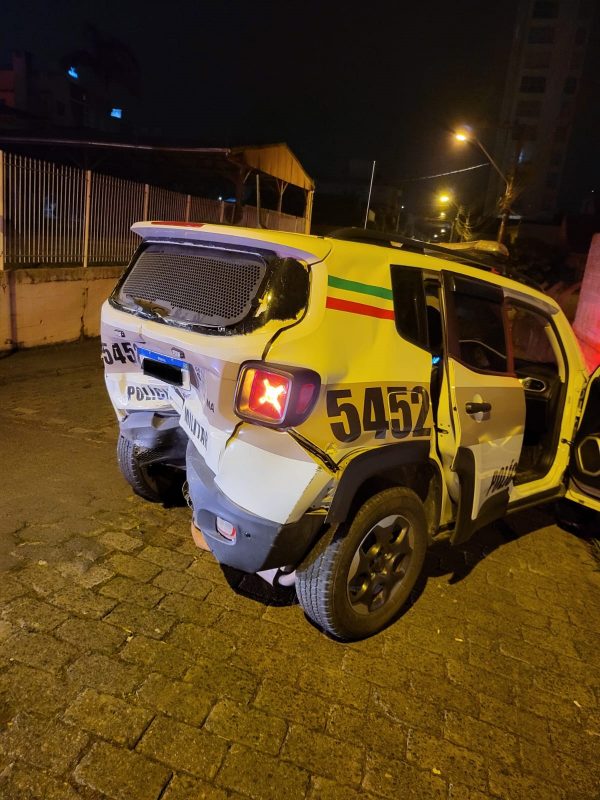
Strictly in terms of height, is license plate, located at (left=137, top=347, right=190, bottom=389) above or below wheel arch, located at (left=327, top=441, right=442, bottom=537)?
above

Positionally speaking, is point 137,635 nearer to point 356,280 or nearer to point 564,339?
point 356,280

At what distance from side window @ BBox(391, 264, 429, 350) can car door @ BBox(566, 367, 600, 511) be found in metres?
1.80

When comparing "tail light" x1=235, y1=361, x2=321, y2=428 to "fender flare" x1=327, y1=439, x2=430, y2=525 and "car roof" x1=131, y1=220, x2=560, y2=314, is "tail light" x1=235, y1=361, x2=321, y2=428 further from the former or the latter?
"car roof" x1=131, y1=220, x2=560, y2=314

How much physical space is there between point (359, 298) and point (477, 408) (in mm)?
1041

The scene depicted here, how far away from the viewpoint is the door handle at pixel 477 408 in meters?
2.95

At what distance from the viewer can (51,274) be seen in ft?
27.4

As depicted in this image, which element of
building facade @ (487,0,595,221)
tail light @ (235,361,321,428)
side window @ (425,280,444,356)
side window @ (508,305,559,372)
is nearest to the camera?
tail light @ (235,361,321,428)

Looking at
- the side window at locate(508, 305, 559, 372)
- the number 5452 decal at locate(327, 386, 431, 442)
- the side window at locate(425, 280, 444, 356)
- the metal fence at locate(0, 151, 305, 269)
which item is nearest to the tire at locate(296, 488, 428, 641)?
the number 5452 decal at locate(327, 386, 431, 442)

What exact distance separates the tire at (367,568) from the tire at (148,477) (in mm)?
1472

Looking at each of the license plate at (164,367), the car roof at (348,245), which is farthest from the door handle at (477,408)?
the license plate at (164,367)

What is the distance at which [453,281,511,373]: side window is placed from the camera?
3.21 m

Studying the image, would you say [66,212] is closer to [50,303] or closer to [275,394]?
[50,303]

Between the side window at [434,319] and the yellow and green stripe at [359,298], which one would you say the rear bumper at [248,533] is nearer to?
the yellow and green stripe at [359,298]

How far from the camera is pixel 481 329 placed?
3826mm
